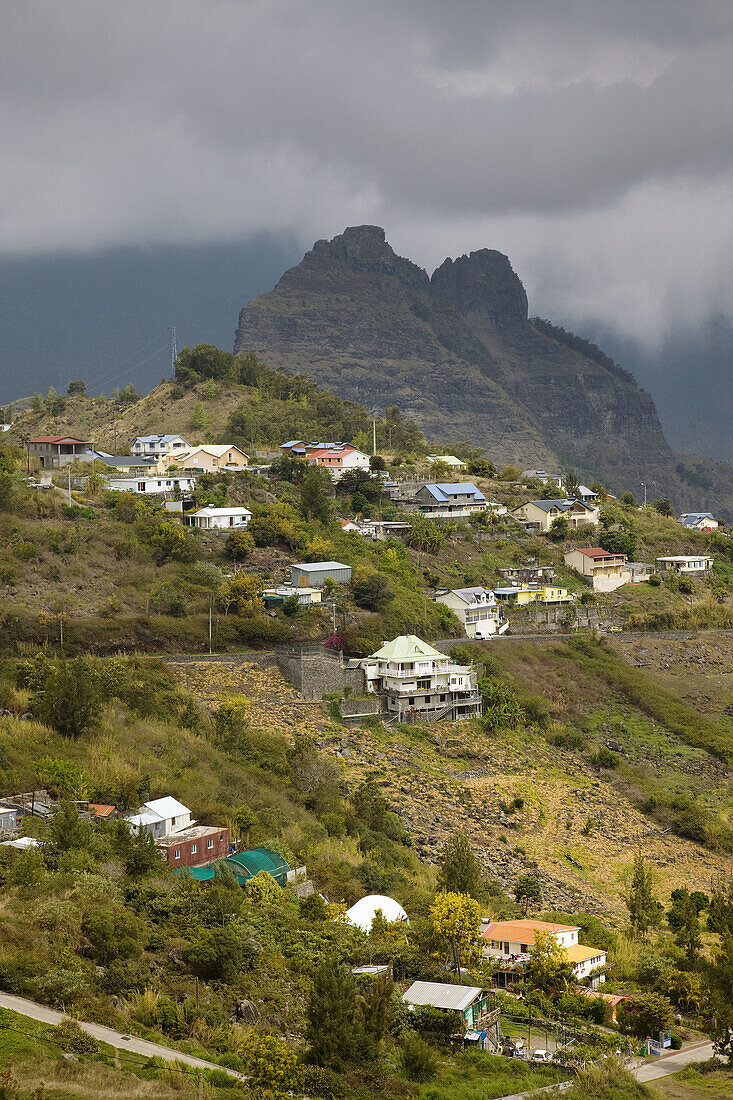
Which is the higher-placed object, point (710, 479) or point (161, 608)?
point (710, 479)

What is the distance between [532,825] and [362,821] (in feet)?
21.0

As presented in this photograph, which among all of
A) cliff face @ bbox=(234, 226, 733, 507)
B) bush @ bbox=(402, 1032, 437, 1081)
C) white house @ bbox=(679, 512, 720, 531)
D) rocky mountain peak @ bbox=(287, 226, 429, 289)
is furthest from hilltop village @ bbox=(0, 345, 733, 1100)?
rocky mountain peak @ bbox=(287, 226, 429, 289)

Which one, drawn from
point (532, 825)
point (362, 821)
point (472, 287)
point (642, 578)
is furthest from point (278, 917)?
point (472, 287)

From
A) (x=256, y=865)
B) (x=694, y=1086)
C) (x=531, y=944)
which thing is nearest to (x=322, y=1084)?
(x=694, y=1086)

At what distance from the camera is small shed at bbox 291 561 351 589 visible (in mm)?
46781

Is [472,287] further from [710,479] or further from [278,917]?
[278,917]

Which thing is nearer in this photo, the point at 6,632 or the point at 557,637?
the point at 6,632

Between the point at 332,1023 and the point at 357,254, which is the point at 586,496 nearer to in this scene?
the point at 332,1023

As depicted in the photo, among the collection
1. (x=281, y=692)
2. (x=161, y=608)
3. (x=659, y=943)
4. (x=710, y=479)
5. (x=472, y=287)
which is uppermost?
(x=472, y=287)

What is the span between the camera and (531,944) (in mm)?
24406

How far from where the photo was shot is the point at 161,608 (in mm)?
42031

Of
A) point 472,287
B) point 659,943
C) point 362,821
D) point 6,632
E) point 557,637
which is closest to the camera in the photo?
point 659,943

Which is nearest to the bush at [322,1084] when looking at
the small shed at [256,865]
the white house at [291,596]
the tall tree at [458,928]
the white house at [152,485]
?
the tall tree at [458,928]

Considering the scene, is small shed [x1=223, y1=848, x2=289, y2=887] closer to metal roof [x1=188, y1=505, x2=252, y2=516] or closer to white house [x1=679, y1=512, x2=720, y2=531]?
metal roof [x1=188, y1=505, x2=252, y2=516]
